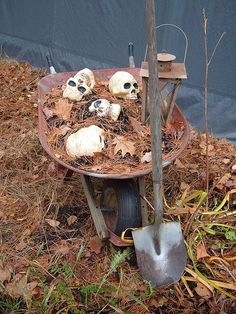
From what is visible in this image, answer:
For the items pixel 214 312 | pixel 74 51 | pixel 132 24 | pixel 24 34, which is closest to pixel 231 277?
pixel 214 312

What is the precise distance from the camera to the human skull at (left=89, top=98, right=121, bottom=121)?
271 centimetres

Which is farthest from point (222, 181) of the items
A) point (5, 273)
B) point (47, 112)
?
point (5, 273)

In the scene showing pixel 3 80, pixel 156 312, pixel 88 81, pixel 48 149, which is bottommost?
pixel 156 312

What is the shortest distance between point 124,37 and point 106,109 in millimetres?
2209

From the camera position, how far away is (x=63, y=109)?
112 inches

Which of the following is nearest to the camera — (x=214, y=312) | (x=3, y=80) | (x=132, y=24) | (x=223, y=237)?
(x=214, y=312)

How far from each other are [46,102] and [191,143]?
1522 millimetres

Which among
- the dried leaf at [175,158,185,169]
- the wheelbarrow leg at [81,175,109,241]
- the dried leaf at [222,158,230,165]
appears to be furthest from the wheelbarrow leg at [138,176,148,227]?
the dried leaf at [222,158,230,165]

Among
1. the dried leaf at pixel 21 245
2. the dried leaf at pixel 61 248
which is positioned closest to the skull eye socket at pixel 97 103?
the dried leaf at pixel 61 248

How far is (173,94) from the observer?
2.57 meters

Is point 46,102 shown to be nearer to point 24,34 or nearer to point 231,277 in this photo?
point 231,277

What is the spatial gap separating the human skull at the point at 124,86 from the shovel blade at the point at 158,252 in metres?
1.03

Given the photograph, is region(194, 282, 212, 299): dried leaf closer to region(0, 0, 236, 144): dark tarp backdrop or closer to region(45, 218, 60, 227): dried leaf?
region(45, 218, 60, 227): dried leaf

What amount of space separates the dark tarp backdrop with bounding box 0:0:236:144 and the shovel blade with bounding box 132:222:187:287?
1972mm
